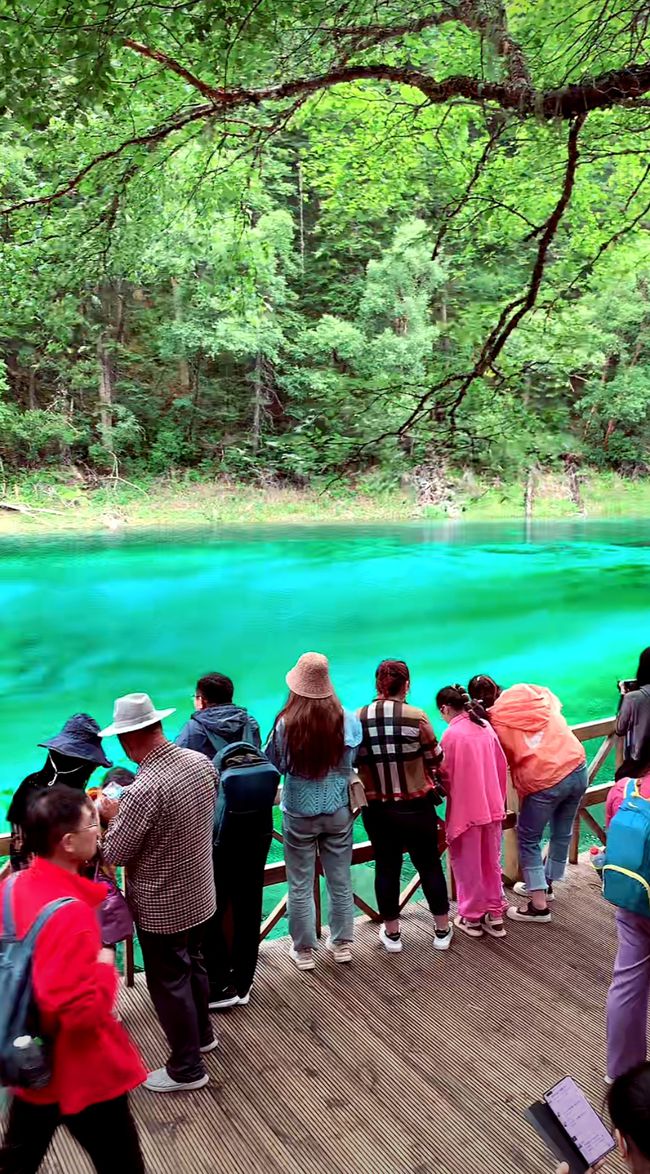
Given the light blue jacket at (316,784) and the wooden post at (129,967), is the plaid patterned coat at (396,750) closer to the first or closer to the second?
the light blue jacket at (316,784)

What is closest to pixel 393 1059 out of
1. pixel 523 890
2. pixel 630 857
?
pixel 630 857

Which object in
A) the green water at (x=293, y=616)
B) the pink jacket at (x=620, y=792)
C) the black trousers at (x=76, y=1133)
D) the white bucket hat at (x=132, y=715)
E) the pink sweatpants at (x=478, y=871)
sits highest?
the white bucket hat at (x=132, y=715)

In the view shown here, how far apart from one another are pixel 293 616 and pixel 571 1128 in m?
12.4

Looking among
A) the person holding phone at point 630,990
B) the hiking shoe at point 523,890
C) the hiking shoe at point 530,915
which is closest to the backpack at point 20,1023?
the person holding phone at point 630,990

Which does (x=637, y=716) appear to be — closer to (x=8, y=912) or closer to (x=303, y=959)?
(x=303, y=959)

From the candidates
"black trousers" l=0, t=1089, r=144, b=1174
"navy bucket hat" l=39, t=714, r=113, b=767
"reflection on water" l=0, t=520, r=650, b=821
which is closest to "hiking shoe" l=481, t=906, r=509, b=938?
"navy bucket hat" l=39, t=714, r=113, b=767

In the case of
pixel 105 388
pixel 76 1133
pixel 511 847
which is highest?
pixel 105 388

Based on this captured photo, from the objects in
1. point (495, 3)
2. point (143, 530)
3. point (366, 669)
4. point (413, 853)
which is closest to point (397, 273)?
point (143, 530)

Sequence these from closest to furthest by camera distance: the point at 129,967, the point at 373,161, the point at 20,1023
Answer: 1. the point at 20,1023
2. the point at 129,967
3. the point at 373,161

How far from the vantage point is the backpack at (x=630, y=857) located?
2055 mm

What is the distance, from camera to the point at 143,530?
61.2 feet

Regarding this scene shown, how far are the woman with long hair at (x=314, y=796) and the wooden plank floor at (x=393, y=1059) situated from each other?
207mm

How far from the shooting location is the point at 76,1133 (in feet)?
5.65

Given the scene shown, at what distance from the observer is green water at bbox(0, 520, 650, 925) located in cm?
1119
